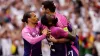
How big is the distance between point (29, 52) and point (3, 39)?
5.32 m

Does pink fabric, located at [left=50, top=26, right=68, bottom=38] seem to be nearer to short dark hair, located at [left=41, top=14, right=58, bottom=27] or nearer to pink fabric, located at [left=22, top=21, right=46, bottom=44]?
short dark hair, located at [left=41, top=14, right=58, bottom=27]

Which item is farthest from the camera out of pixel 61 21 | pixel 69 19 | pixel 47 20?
pixel 69 19

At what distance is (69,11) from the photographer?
1438cm

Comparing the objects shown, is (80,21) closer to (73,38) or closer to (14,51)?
(14,51)

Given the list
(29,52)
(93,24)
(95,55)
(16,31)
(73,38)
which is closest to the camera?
(73,38)

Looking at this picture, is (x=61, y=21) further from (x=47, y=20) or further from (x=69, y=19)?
(x=69, y=19)

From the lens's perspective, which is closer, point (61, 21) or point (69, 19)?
point (61, 21)

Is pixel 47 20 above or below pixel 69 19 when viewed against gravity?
above

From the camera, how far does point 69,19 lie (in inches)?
527

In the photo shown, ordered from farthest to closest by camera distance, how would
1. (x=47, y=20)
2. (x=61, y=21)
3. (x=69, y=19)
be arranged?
(x=69, y=19) < (x=61, y=21) < (x=47, y=20)

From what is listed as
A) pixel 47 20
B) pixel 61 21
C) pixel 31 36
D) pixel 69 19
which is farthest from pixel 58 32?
pixel 69 19

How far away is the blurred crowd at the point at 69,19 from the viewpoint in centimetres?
1245

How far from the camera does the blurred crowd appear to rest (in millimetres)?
12445

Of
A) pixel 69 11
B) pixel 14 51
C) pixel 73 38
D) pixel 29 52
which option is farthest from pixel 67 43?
pixel 69 11
